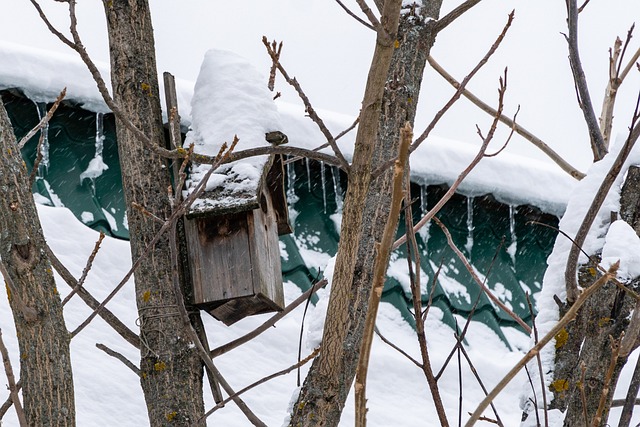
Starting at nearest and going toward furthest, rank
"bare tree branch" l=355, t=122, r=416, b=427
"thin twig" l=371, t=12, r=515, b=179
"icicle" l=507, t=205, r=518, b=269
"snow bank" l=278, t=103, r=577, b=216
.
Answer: "bare tree branch" l=355, t=122, r=416, b=427 → "thin twig" l=371, t=12, r=515, b=179 → "snow bank" l=278, t=103, r=577, b=216 → "icicle" l=507, t=205, r=518, b=269

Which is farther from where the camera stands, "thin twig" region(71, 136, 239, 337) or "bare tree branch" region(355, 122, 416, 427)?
"thin twig" region(71, 136, 239, 337)

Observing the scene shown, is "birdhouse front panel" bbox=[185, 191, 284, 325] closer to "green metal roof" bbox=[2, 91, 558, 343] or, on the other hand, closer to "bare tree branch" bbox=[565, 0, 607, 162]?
"bare tree branch" bbox=[565, 0, 607, 162]

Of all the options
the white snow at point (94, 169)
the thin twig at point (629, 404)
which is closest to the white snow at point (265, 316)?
the white snow at point (94, 169)

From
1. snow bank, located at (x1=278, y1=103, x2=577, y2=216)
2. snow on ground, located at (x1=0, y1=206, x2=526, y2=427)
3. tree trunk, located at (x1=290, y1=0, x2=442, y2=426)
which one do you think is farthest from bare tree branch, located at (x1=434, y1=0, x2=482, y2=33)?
snow bank, located at (x1=278, y1=103, x2=577, y2=216)

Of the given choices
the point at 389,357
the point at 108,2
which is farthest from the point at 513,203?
the point at 108,2

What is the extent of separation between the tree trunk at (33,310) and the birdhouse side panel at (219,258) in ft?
1.58

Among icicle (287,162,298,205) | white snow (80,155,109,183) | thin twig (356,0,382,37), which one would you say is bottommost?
icicle (287,162,298,205)

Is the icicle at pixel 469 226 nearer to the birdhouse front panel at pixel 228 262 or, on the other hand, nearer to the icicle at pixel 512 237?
the icicle at pixel 512 237

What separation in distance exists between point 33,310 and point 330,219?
2.54 metres

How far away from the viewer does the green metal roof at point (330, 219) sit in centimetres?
353

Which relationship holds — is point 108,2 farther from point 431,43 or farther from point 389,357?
point 389,357

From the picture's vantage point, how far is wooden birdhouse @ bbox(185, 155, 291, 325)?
1.88 meters

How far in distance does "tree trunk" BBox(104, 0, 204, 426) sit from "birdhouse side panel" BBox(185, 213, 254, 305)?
0.59 feet

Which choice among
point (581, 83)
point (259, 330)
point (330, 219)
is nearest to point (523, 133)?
point (581, 83)
